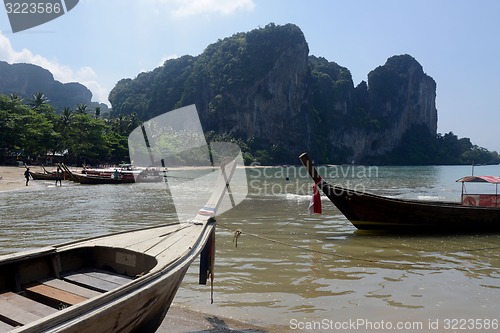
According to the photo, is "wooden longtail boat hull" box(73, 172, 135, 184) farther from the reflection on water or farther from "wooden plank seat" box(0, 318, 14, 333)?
"wooden plank seat" box(0, 318, 14, 333)

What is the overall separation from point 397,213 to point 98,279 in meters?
9.29

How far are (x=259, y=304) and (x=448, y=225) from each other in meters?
8.19

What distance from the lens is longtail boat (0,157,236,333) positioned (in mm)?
2896

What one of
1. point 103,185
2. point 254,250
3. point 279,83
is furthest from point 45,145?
point 279,83

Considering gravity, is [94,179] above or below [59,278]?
below

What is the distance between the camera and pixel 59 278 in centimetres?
462

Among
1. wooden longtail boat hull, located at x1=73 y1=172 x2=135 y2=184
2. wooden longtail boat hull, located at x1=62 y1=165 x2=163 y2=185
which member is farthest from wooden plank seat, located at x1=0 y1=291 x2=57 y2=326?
wooden longtail boat hull, located at x1=62 y1=165 x2=163 y2=185

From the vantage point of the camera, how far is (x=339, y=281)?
7.16 m

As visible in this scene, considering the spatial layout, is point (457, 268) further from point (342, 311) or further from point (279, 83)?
point (279, 83)

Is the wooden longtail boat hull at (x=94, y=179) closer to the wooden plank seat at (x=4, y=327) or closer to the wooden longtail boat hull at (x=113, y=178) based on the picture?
the wooden longtail boat hull at (x=113, y=178)

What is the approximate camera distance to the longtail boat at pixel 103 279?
2896 mm

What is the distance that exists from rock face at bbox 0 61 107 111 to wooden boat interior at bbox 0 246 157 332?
16682 cm

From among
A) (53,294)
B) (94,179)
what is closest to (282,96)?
(94,179)

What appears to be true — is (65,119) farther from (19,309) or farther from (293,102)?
(293,102)
